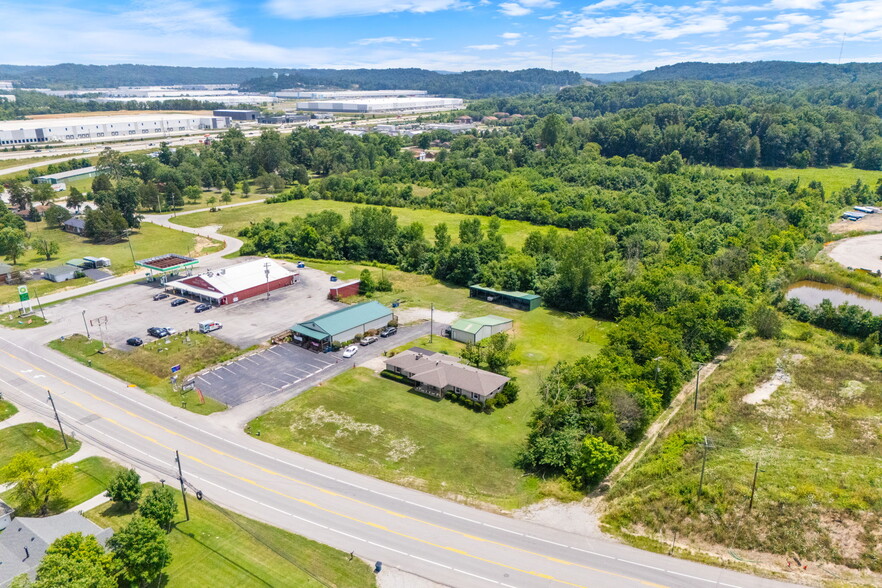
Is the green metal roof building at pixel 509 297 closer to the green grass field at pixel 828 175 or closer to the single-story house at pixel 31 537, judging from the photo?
the single-story house at pixel 31 537

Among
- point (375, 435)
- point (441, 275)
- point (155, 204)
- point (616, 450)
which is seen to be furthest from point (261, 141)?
point (616, 450)

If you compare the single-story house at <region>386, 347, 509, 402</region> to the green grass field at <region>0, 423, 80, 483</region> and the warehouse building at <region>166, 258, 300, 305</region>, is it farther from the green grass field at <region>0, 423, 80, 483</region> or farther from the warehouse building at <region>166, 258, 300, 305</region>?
the warehouse building at <region>166, 258, 300, 305</region>

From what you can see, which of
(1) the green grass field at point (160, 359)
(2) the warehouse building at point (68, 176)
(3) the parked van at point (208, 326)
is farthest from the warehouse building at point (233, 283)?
(2) the warehouse building at point (68, 176)

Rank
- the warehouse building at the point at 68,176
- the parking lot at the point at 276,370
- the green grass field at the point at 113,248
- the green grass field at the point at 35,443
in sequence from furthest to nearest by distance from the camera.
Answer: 1. the warehouse building at the point at 68,176
2. the green grass field at the point at 113,248
3. the parking lot at the point at 276,370
4. the green grass field at the point at 35,443

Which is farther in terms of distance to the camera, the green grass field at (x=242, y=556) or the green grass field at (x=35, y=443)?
the green grass field at (x=35, y=443)

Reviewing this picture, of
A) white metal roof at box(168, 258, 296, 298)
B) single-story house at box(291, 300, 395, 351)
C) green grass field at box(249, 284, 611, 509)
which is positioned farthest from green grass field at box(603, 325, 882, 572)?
white metal roof at box(168, 258, 296, 298)

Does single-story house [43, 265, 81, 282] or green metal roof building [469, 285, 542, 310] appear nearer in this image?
green metal roof building [469, 285, 542, 310]
